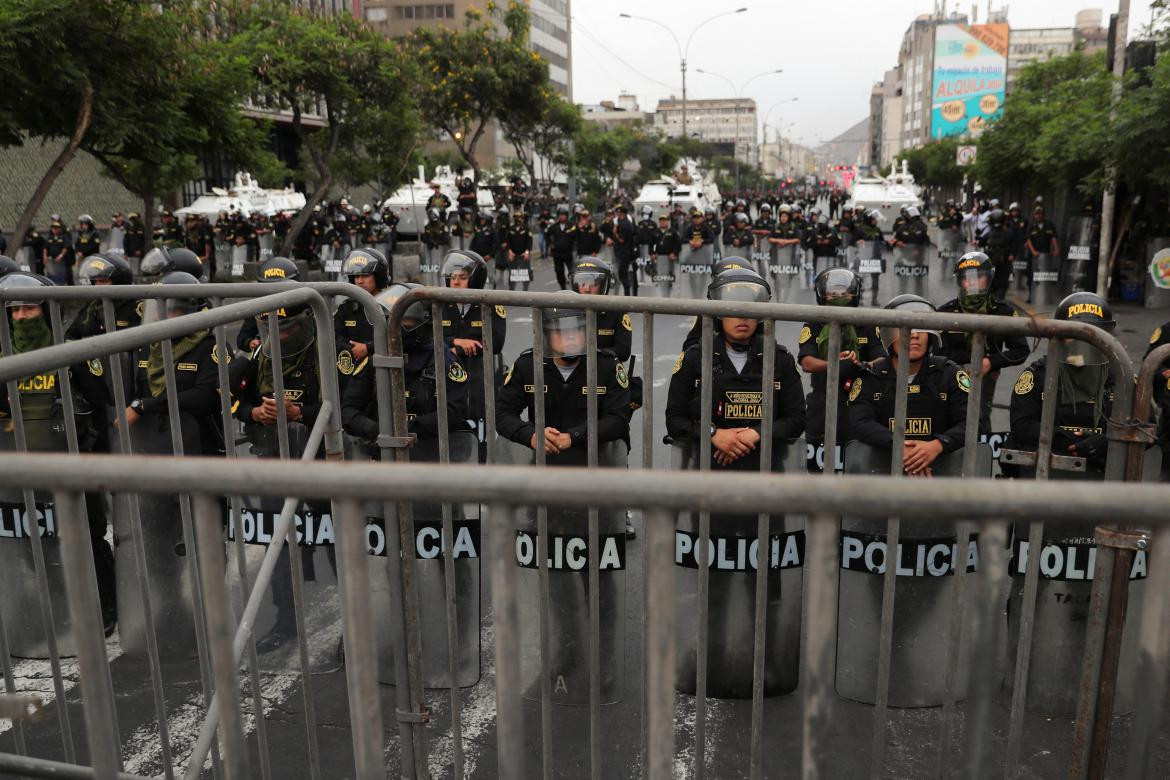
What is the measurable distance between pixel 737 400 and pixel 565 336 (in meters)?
0.84

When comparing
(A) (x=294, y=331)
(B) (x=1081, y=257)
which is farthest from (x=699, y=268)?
(A) (x=294, y=331)

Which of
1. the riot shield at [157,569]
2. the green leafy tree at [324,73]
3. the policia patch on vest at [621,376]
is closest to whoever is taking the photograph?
the policia patch on vest at [621,376]

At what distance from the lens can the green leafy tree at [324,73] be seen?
71.8 feet

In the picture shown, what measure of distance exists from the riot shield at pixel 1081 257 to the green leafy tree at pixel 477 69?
22.0m

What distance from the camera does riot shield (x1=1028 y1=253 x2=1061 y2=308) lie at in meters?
18.1

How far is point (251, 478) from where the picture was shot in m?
1.61

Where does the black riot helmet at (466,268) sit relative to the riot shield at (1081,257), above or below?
above

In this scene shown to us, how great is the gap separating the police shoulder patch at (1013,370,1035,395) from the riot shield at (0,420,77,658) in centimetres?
466

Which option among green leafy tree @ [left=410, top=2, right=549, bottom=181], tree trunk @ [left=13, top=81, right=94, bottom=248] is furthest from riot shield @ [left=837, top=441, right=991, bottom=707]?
green leafy tree @ [left=410, top=2, right=549, bottom=181]

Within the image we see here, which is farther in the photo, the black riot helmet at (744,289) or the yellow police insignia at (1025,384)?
the black riot helmet at (744,289)

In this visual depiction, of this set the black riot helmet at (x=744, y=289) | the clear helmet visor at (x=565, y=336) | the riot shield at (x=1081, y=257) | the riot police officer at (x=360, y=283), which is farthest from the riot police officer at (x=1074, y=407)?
the riot shield at (x=1081, y=257)

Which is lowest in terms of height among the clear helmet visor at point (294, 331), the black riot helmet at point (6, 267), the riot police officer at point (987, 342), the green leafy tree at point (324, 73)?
the riot police officer at point (987, 342)

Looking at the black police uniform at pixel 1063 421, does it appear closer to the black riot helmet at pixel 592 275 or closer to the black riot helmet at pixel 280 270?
the black riot helmet at pixel 592 275

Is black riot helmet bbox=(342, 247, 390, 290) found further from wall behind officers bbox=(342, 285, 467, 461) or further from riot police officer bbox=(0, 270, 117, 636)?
riot police officer bbox=(0, 270, 117, 636)
